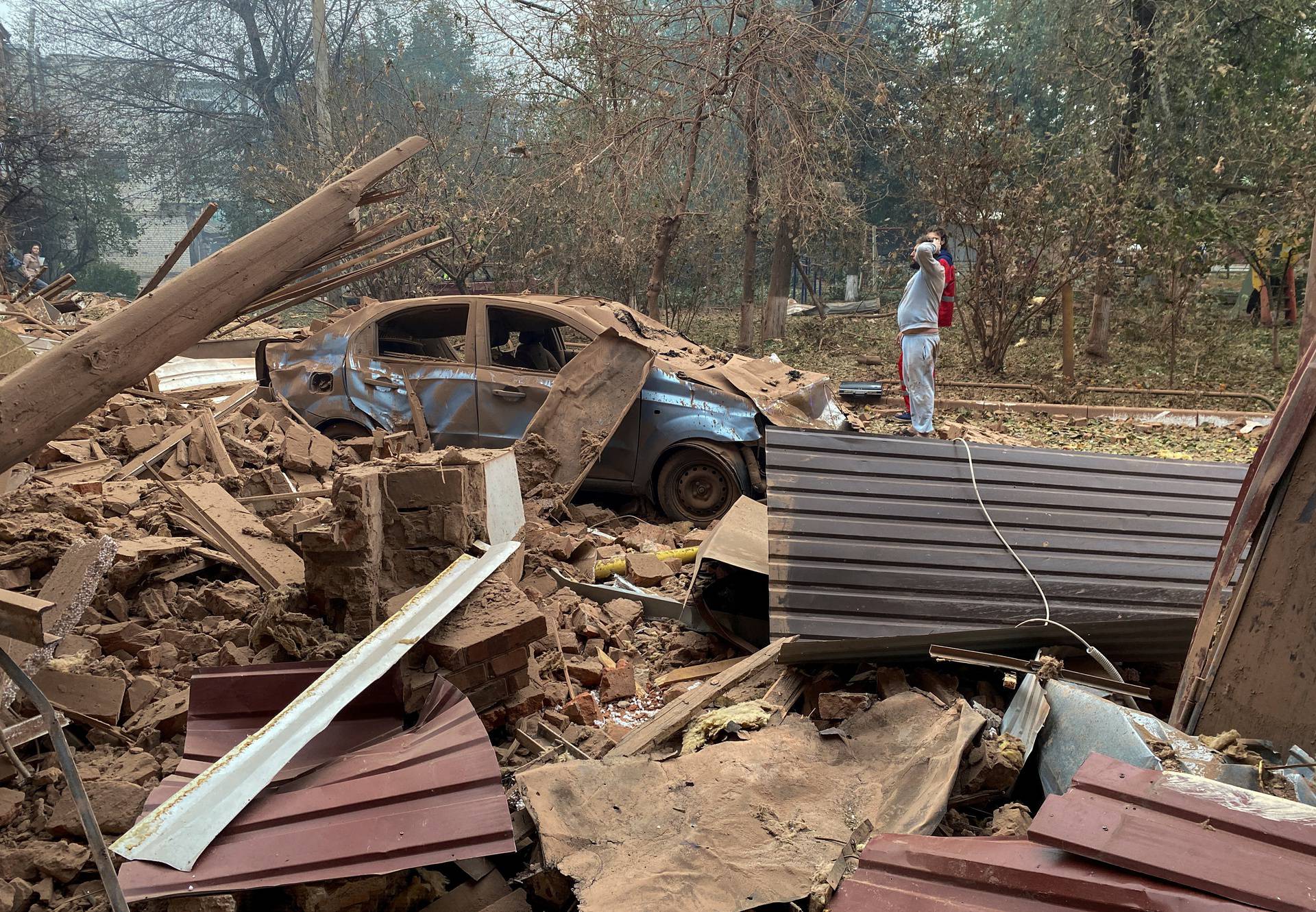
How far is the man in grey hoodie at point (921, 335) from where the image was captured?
9500 millimetres

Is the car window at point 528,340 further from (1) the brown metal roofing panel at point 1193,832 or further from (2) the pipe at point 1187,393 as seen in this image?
(2) the pipe at point 1187,393

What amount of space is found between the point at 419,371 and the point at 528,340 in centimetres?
100

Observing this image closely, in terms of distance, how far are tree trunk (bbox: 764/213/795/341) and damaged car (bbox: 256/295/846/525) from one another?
10.3 m

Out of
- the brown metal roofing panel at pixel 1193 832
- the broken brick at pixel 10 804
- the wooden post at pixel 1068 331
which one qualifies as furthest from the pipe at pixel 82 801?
the wooden post at pixel 1068 331

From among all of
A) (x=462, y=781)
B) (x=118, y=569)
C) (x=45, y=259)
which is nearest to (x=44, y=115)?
(x=45, y=259)

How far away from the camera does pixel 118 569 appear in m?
4.54

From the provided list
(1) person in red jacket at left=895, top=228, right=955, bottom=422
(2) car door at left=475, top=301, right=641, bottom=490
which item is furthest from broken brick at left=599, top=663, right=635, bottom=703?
(1) person in red jacket at left=895, top=228, right=955, bottom=422

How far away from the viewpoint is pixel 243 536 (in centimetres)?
509

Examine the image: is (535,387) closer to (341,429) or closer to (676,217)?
(341,429)

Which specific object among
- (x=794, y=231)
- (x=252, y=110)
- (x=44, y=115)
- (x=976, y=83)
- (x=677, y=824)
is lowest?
(x=677, y=824)

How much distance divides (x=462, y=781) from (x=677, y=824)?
711mm

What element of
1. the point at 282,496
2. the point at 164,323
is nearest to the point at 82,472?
the point at 282,496

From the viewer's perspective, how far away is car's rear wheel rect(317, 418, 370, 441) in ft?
26.5

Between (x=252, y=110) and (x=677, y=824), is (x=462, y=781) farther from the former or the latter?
(x=252, y=110)
